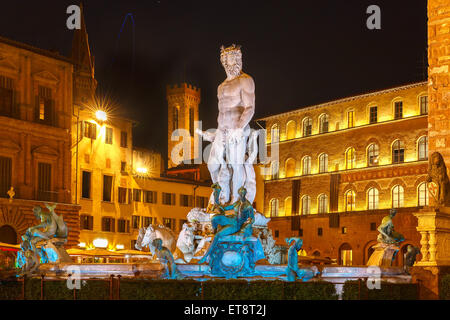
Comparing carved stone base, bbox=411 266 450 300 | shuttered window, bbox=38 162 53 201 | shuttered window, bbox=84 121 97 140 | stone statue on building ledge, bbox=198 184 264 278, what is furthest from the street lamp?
stone statue on building ledge, bbox=198 184 264 278

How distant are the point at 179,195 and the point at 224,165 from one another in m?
40.8

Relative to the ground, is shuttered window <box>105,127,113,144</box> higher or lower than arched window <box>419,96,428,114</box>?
lower

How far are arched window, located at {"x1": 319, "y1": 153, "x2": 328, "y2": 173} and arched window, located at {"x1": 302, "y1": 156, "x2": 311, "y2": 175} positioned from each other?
3.39ft

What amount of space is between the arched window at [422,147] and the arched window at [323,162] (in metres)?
8.27

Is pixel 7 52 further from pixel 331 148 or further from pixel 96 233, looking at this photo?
pixel 331 148

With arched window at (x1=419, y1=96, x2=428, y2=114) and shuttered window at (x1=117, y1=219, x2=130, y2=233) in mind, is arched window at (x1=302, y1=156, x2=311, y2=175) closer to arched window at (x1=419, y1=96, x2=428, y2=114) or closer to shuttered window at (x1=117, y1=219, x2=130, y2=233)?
arched window at (x1=419, y1=96, x2=428, y2=114)

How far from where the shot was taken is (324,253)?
2248 inches

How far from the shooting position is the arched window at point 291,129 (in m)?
62.7

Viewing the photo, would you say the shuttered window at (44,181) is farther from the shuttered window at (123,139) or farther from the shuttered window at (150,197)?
the shuttered window at (150,197)

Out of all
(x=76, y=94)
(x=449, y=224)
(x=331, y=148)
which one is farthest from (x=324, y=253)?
(x=449, y=224)

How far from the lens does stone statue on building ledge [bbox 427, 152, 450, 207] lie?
21188 mm

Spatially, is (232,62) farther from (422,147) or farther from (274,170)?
(274,170)

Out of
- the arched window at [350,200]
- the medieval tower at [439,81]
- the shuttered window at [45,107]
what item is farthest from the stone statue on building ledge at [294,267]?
the arched window at [350,200]

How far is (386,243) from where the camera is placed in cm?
1700
